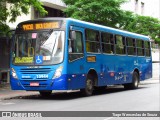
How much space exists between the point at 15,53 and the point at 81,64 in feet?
8.90

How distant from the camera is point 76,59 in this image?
52.3 ft

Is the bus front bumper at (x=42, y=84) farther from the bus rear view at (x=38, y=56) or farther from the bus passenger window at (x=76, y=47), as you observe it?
the bus passenger window at (x=76, y=47)

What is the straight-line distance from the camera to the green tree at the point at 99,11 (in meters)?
25.8

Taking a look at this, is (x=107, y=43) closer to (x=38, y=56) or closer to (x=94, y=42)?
(x=94, y=42)

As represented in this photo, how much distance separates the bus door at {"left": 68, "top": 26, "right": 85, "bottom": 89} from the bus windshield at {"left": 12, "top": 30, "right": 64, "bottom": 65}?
48cm

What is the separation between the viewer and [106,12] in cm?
2583

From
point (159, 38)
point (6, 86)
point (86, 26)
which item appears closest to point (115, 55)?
point (86, 26)

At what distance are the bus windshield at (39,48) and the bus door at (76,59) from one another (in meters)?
0.48

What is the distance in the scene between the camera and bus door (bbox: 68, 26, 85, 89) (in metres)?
15.4

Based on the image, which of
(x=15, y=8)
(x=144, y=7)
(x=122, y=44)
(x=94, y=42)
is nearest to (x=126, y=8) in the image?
(x=144, y=7)

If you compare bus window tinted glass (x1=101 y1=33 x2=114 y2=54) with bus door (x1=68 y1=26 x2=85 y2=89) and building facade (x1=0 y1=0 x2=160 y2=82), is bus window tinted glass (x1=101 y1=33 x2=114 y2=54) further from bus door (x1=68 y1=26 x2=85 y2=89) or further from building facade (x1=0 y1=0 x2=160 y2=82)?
building facade (x1=0 y1=0 x2=160 y2=82)

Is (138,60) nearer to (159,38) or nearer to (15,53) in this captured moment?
(15,53)

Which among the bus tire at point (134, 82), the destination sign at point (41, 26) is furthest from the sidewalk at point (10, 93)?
the bus tire at point (134, 82)

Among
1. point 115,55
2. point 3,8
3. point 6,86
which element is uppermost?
point 3,8
